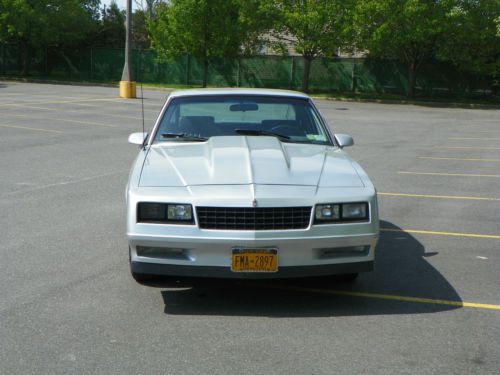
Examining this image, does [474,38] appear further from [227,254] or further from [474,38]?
[227,254]

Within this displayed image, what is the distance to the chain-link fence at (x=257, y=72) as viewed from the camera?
38469 mm

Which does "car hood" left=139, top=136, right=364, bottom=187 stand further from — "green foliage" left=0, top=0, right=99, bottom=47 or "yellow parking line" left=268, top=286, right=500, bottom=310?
"green foliage" left=0, top=0, right=99, bottom=47

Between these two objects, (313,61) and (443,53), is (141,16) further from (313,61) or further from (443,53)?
(443,53)

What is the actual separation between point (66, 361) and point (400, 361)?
6.60 ft

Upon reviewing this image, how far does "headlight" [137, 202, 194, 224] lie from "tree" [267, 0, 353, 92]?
3156cm

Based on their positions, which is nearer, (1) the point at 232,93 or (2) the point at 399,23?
(1) the point at 232,93

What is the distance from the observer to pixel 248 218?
15.2 ft

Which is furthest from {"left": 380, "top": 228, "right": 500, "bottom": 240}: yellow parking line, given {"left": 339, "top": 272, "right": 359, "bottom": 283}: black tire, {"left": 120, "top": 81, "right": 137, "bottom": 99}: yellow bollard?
{"left": 120, "top": 81, "right": 137, "bottom": 99}: yellow bollard

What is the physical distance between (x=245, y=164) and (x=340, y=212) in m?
0.83

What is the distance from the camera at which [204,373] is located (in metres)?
3.87

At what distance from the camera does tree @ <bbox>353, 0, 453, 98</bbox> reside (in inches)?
1312

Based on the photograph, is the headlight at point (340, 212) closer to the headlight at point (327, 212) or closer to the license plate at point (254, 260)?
the headlight at point (327, 212)

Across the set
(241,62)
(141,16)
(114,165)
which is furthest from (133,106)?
(141,16)

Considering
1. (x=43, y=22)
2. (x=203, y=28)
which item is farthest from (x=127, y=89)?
(x=43, y=22)
